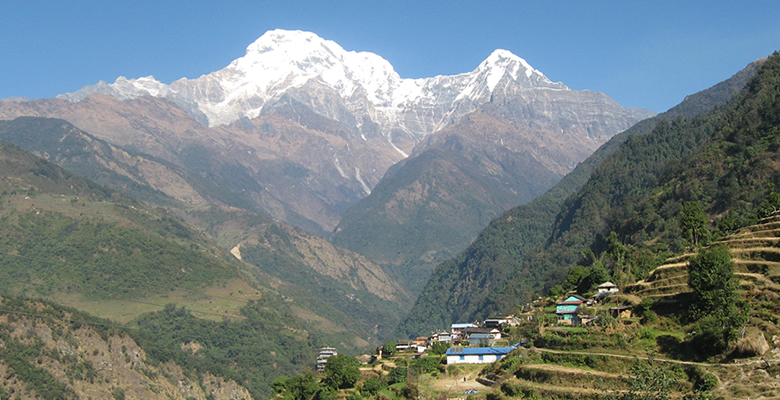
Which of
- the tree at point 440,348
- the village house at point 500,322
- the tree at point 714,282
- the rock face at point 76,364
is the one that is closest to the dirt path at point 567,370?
the tree at point 714,282

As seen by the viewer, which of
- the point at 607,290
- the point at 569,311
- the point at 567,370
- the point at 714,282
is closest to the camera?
the point at 714,282

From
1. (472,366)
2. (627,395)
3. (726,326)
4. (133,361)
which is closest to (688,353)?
(726,326)

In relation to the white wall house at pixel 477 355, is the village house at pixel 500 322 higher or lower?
higher

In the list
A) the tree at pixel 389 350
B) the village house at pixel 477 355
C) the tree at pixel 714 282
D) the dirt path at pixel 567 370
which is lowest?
the dirt path at pixel 567 370

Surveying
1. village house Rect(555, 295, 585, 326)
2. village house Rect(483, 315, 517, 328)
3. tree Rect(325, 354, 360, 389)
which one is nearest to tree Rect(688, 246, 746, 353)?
village house Rect(555, 295, 585, 326)

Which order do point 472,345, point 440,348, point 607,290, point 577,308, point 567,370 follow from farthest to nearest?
1. point 440,348
2. point 472,345
3. point 607,290
4. point 577,308
5. point 567,370

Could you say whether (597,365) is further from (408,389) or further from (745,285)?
(408,389)

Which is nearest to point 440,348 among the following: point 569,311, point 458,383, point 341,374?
point 341,374

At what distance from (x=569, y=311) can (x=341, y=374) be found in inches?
1206

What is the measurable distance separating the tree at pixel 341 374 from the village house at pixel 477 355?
536 inches

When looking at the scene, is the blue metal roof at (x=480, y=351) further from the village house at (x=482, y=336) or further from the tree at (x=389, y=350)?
the tree at (x=389, y=350)

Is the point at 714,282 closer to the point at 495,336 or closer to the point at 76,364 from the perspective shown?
the point at 495,336

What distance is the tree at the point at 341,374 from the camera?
318 feet

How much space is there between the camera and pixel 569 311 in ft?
315
